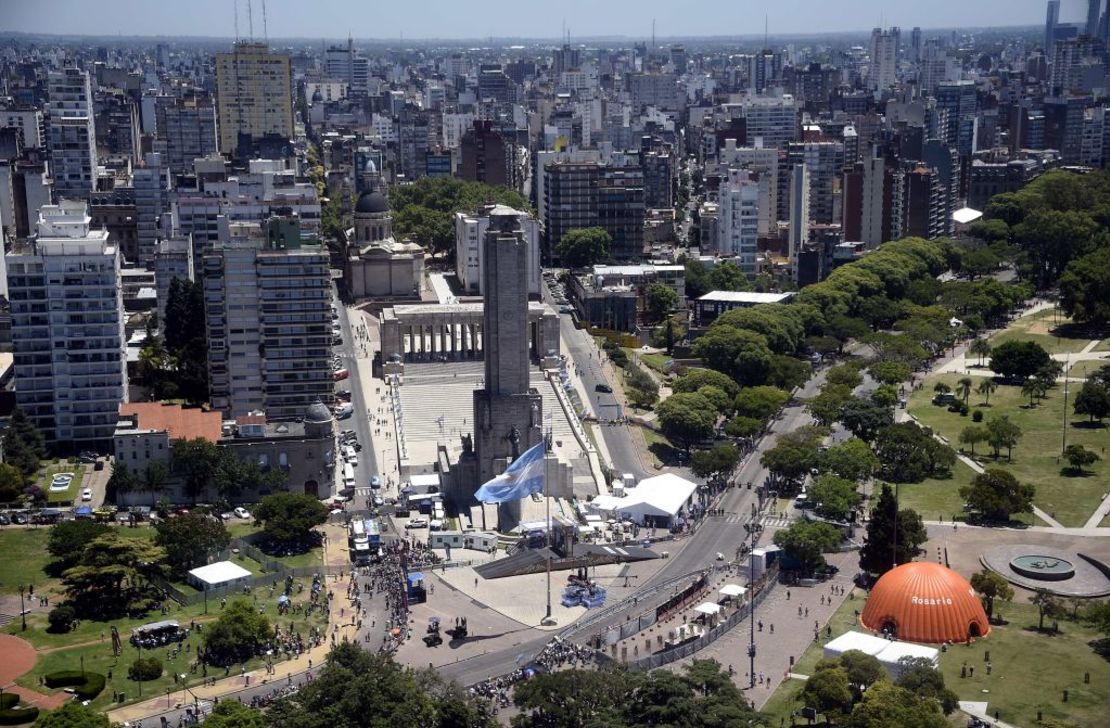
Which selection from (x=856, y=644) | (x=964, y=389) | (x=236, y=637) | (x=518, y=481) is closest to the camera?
(x=856, y=644)

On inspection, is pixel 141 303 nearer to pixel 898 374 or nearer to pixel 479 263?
pixel 479 263

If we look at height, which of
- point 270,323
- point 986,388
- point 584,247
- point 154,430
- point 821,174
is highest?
point 821,174

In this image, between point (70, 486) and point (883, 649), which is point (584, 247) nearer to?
point (70, 486)

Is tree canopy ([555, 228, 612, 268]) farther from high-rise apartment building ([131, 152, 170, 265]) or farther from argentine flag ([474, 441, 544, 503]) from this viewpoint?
argentine flag ([474, 441, 544, 503])

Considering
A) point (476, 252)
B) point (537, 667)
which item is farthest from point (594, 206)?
point (537, 667)

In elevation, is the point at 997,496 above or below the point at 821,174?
below

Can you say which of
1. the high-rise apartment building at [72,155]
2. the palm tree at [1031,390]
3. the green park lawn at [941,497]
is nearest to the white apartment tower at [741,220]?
Answer: the palm tree at [1031,390]

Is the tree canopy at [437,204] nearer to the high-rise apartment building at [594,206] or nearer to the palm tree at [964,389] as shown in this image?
the high-rise apartment building at [594,206]
